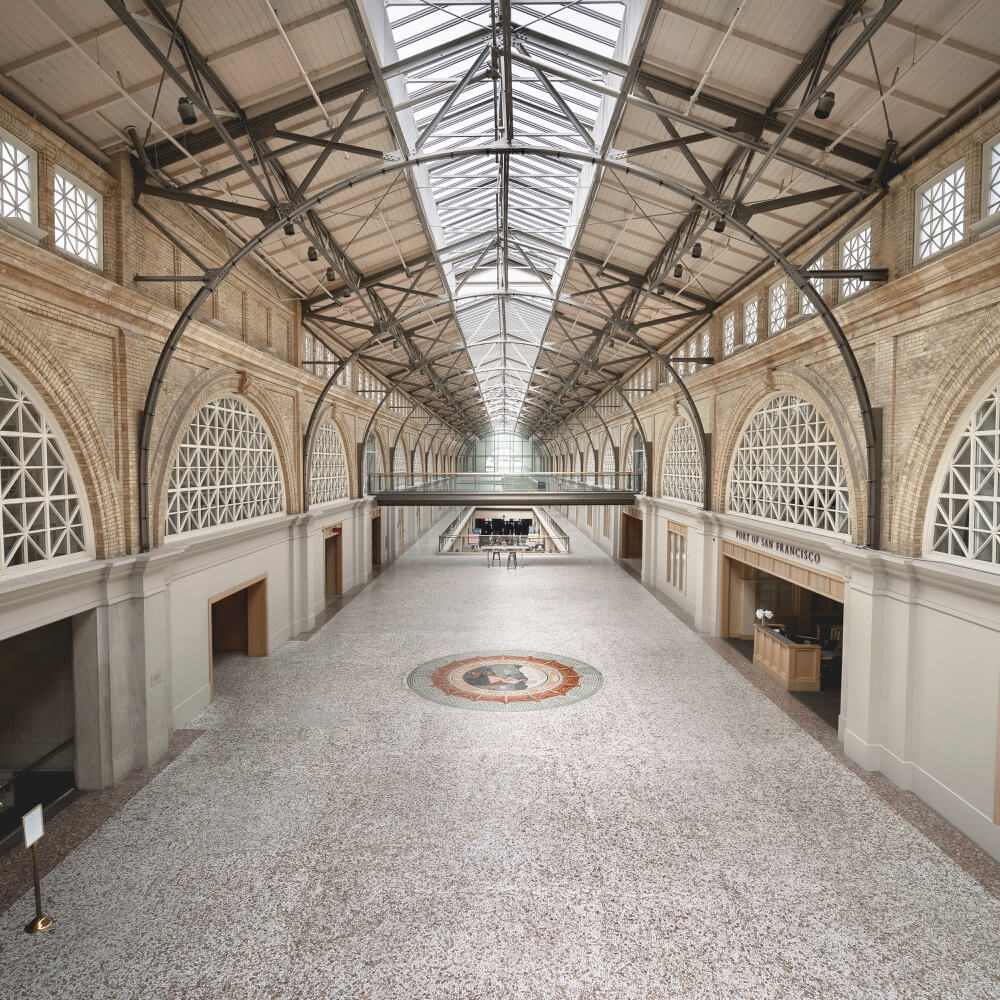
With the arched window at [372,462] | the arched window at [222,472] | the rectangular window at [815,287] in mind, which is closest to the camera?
the arched window at [222,472]

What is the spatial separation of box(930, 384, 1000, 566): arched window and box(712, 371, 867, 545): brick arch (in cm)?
157

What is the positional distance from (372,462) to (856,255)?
21.8 m

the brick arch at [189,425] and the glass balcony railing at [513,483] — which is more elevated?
the brick arch at [189,425]

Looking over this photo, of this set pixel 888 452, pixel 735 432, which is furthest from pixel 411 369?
pixel 888 452

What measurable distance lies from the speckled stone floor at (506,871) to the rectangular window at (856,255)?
7.60 metres

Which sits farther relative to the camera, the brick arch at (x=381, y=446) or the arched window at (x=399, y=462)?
the arched window at (x=399, y=462)

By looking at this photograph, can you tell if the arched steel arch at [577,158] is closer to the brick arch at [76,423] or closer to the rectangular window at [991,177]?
the brick arch at [76,423]

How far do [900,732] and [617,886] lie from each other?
506cm

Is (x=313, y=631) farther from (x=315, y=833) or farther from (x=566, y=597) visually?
(x=315, y=833)

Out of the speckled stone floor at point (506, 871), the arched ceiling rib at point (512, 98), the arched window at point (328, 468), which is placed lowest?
the speckled stone floor at point (506, 871)

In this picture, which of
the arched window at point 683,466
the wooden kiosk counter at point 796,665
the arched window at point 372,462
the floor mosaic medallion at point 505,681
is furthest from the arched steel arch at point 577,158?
the arched window at point 372,462

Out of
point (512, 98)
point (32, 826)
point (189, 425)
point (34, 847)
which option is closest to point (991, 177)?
point (512, 98)

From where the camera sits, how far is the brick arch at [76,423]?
7402mm

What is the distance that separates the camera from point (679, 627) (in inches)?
706
